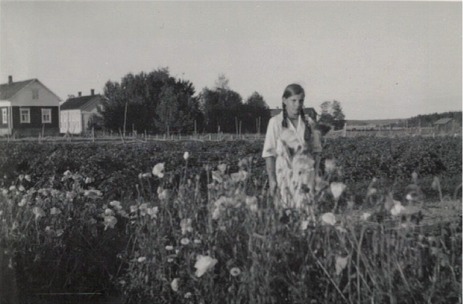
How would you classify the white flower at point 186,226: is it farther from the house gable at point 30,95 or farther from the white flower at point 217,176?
the house gable at point 30,95

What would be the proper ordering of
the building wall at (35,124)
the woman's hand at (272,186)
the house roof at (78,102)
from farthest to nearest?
the house roof at (78,102), the building wall at (35,124), the woman's hand at (272,186)

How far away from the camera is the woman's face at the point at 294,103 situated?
128 inches

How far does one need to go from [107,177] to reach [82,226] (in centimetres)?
530

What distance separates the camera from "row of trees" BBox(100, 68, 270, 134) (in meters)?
38.8

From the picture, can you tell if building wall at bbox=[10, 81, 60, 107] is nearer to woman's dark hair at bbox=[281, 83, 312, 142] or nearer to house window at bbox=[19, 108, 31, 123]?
house window at bbox=[19, 108, 31, 123]

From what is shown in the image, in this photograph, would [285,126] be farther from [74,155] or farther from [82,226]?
[74,155]

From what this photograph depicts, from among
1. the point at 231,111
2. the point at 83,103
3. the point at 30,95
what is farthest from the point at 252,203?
the point at 83,103

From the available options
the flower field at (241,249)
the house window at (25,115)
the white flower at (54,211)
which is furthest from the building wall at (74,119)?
the flower field at (241,249)

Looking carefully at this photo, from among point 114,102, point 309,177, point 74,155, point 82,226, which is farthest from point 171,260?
point 114,102

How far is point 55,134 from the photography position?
37625 millimetres

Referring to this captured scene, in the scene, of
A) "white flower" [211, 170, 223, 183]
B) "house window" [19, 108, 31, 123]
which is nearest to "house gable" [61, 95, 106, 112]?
"house window" [19, 108, 31, 123]

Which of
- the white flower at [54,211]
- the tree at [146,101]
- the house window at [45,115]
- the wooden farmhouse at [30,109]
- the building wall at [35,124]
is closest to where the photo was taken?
the white flower at [54,211]

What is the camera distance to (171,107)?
38031 mm

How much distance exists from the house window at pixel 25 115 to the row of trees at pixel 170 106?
6.27 m
